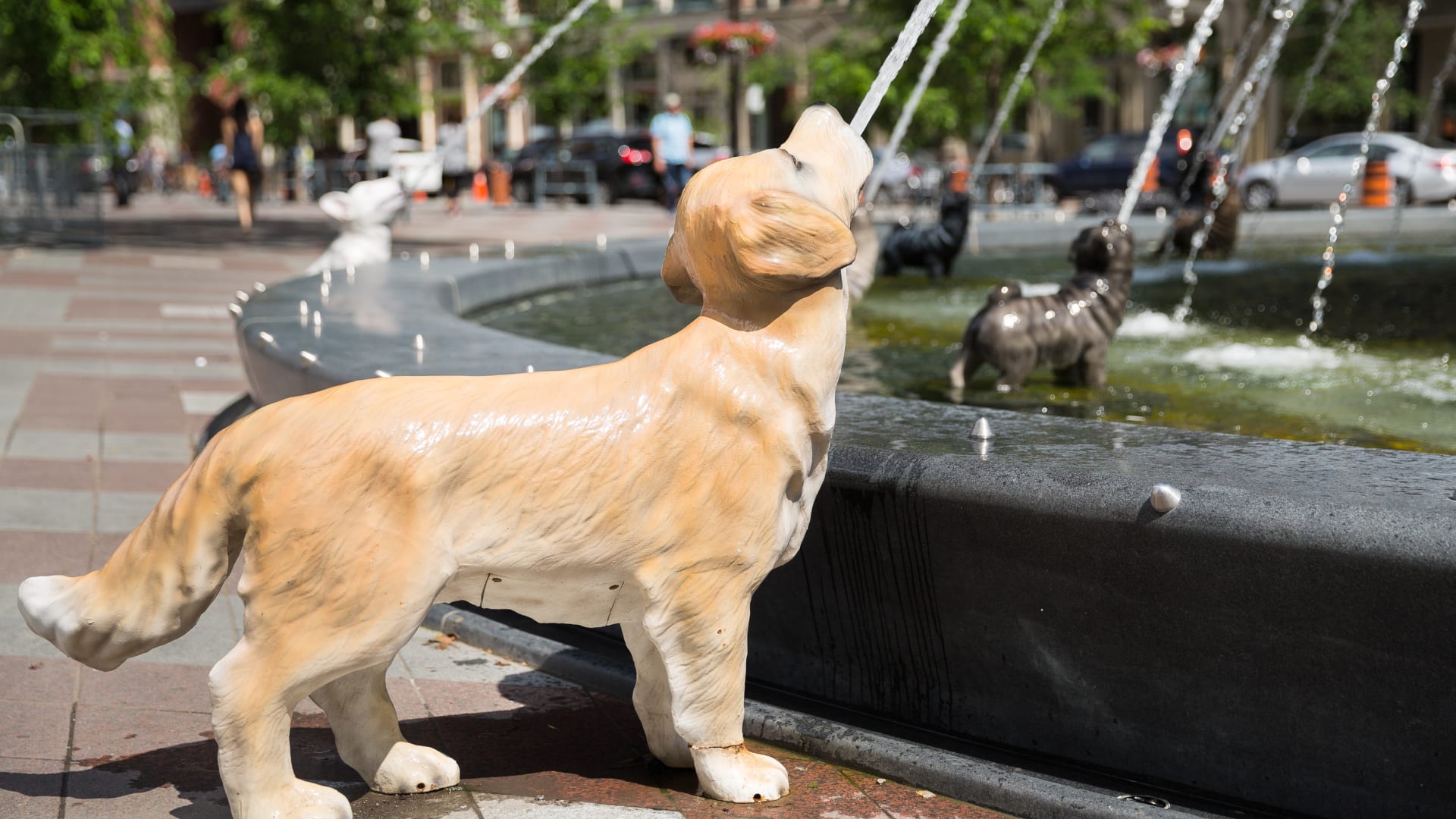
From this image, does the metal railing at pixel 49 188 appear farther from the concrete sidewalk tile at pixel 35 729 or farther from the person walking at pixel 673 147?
the concrete sidewalk tile at pixel 35 729

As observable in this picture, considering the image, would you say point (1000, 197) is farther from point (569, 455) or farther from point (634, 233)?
point (569, 455)

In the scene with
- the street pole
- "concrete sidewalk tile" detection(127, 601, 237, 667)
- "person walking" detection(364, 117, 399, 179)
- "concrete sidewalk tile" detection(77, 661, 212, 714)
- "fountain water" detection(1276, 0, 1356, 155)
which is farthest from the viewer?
the street pole

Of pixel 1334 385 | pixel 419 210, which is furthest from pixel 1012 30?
pixel 1334 385

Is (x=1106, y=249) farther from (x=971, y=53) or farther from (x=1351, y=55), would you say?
(x=1351, y=55)

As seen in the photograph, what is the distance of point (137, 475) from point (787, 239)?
4.54 m

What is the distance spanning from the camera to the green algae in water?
17.9ft

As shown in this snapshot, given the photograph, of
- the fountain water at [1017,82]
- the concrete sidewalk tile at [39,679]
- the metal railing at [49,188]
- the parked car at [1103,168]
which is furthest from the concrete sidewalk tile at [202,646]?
the parked car at [1103,168]

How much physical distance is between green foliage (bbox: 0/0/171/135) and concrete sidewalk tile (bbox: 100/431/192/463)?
1446cm

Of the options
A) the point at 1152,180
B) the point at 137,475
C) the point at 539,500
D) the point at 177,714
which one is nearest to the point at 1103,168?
the point at 1152,180

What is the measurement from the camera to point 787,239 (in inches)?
106

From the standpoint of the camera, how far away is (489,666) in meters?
4.11

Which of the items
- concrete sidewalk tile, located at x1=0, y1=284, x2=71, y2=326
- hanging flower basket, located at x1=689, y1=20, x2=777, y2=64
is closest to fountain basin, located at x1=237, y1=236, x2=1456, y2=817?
concrete sidewalk tile, located at x1=0, y1=284, x2=71, y2=326

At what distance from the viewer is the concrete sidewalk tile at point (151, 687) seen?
3723 millimetres

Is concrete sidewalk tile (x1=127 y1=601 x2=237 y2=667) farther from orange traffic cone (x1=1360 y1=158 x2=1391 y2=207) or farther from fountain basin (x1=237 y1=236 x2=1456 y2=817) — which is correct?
orange traffic cone (x1=1360 y1=158 x2=1391 y2=207)
